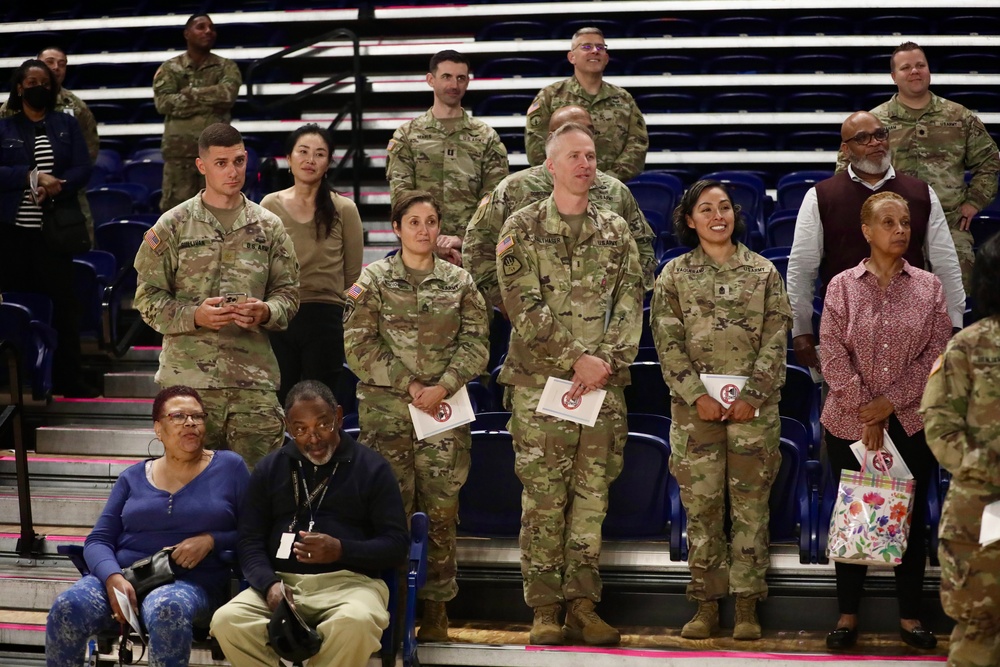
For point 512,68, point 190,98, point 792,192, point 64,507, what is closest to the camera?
point 64,507

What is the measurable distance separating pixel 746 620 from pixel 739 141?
550cm

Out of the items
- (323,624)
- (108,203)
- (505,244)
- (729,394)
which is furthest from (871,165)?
(108,203)

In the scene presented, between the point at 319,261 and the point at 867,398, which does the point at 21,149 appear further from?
the point at 867,398

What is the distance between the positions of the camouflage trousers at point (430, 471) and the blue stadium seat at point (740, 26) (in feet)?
21.1

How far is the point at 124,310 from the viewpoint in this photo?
642 centimetres

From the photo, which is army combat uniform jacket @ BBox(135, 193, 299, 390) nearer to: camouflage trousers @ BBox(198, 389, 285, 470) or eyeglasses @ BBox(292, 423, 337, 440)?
camouflage trousers @ BBox(198, 389, 285, 470)

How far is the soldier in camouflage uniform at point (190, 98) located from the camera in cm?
727

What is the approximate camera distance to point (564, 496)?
4020mm

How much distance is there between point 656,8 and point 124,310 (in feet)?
16.9

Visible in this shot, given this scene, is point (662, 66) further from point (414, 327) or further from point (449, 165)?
point (414, 327)

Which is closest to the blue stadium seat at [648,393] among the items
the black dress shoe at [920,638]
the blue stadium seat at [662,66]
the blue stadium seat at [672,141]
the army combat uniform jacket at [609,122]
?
the black dress shoe at [920,638]

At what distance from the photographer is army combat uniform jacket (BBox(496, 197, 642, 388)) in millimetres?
4023

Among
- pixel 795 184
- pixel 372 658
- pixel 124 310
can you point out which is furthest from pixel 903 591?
pixel 124 310

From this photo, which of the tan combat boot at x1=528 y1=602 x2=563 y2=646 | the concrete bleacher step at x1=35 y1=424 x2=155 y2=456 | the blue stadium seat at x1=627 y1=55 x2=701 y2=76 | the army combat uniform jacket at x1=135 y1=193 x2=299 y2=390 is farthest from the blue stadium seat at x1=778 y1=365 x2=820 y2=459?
the blue stadium seat at x1=627 y1=55 x2=701 y2=76
